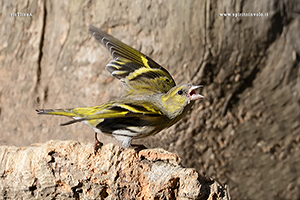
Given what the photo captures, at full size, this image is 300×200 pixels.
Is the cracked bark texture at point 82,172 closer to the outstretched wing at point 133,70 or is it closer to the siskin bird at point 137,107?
the siskin bird at point 137,107

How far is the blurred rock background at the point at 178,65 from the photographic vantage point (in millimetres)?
3949

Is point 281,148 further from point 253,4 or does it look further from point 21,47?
point 21,47

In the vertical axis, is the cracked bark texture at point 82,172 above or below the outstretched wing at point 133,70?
below

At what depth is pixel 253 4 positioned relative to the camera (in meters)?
3.95

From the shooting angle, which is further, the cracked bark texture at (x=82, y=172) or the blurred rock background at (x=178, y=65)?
the blurred rock background at (x=178, y=65)

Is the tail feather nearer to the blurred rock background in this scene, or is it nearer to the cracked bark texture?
the cracked bark texture

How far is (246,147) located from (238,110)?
460mm

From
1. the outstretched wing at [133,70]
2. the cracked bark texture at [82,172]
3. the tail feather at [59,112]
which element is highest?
A: the outstretched wing at [133,70]

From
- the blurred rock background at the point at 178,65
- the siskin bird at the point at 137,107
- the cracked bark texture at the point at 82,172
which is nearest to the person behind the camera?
the cracked bark texture at the point at 82,172

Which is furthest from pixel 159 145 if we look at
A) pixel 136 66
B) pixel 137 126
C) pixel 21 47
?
pixel 21 47

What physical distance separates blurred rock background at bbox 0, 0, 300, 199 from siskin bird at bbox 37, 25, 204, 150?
978 millimetres

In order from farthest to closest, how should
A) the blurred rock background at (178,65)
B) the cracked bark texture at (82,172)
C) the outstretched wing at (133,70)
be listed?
1. the blurred rock background at (178,65)
2. the outstretched wing at (133,70)
3. the cracked bark texture at (82,172)

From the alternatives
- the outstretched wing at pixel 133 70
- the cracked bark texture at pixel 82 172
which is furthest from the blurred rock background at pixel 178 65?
the cracked bark texture at pixel 82 172

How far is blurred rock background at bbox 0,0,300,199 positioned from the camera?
395cm
